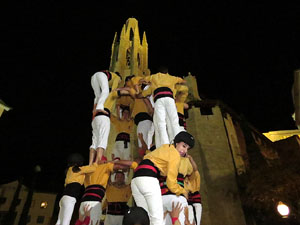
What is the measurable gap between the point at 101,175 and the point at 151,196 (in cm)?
231

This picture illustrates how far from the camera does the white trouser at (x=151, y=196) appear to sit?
3.61 m

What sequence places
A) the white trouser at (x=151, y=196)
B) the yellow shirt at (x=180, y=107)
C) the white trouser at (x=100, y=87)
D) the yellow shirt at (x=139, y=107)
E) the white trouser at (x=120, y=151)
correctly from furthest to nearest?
the white trouser at (x=120, y=151) → the yellow shirt at (x=139, y=107) → the yellow shirt at (x=180, y=107) → the white trouser at (x=100, y=87) → the white trouser at (x=151, y=196)

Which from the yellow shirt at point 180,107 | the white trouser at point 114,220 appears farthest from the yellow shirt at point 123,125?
the white trouser at point 114,220

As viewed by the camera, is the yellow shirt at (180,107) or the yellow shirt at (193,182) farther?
the yellow shirt at (180,107)

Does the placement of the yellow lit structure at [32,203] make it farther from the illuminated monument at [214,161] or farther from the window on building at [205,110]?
the window on building at [205,110]

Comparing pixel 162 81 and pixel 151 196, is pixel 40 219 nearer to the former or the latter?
pixel 162 81

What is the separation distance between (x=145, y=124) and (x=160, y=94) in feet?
5.24

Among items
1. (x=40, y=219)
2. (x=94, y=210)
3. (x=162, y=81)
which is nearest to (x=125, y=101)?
(x=162, y=81)

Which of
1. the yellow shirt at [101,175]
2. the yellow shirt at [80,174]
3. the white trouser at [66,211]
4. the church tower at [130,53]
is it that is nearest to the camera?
the white trouser at [66,211]

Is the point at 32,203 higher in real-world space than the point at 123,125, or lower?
higher

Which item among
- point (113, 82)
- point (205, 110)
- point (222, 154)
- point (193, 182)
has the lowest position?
point (193, 182)

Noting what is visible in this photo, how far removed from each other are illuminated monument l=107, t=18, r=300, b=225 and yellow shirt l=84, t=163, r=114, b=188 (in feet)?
37.5

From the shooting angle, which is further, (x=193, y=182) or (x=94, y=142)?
(x=94, y=142)

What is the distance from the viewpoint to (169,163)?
12.8 feet
